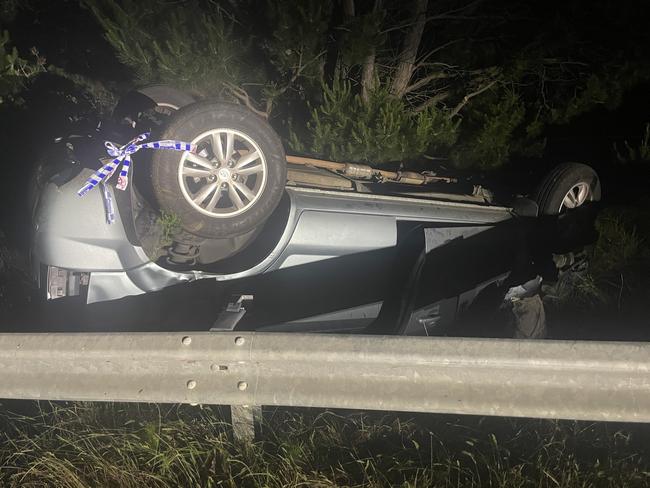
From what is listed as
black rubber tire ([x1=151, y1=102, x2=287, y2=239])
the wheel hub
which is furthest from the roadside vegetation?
the wheel hub

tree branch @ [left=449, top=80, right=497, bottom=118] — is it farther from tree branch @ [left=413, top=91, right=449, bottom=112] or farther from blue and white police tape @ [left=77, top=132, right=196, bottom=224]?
blue and white police tape @ [left=77, top=132, right=196, bottom=224]

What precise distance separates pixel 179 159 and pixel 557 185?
279cm

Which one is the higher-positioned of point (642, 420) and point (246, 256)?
point (246, 256)

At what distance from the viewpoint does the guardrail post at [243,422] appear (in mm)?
2357

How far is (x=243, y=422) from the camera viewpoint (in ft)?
7.82

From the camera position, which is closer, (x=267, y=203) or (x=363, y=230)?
(x=267, y=203)

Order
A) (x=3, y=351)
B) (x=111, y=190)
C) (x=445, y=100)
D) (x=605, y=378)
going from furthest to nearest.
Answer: (x=445, y=100) → (x=111, y=190) → (x=3, y=351) → (x=605, y=378)

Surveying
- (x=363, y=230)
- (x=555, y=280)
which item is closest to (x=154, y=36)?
(x=363, y=230)

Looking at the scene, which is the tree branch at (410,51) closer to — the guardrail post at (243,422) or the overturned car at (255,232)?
the overturned car at (255,232)

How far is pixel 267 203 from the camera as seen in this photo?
3.18 metres

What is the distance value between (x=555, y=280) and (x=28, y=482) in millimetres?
3306

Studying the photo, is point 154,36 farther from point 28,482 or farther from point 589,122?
point 589,122

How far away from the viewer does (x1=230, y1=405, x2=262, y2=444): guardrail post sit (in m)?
2.36

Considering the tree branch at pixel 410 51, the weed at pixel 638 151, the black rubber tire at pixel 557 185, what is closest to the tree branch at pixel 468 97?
the tree branch at pixel 410 51
